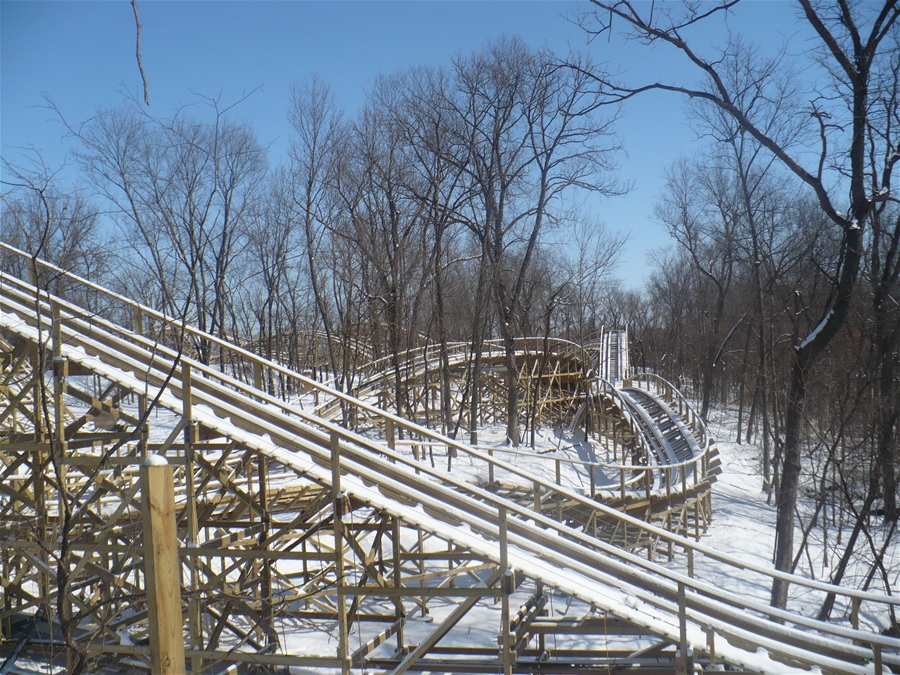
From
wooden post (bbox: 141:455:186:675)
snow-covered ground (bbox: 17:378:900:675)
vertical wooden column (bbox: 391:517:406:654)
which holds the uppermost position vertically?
wooden post (bbox: 141:455:186:675)

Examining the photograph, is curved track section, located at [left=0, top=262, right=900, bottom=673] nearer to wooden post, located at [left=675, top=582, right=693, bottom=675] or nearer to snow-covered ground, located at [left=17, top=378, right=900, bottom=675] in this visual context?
wooden post, located at [left=675, top=582, right=693, bottom=675]

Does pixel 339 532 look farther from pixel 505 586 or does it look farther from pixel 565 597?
pixel 565 597

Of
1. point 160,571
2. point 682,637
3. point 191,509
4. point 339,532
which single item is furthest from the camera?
point 191,509

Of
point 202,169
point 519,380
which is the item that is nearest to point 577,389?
point 519,380

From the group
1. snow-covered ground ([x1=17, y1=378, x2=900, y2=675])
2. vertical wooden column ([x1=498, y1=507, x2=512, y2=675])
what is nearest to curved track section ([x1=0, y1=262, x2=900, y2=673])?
vertical wooden column ([x1=498, y1=507, x2=512, y2=675])

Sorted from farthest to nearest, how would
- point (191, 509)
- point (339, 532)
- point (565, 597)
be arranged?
point (565, 597)
point (191, 509)
point (339, 532)

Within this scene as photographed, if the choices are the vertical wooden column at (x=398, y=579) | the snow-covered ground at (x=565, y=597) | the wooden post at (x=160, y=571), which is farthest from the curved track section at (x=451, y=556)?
the wooden post at (x=160, y=571)

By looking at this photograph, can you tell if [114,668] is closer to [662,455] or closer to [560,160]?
[662,455]

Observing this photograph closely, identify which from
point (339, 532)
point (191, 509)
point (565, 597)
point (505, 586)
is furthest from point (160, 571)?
point (565, 597)

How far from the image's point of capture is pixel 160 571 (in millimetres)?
2639

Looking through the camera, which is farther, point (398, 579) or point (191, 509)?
point (398, 579)

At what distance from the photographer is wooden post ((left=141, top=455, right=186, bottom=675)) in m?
2.63

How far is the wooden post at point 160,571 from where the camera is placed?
263cm

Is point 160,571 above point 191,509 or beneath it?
above
